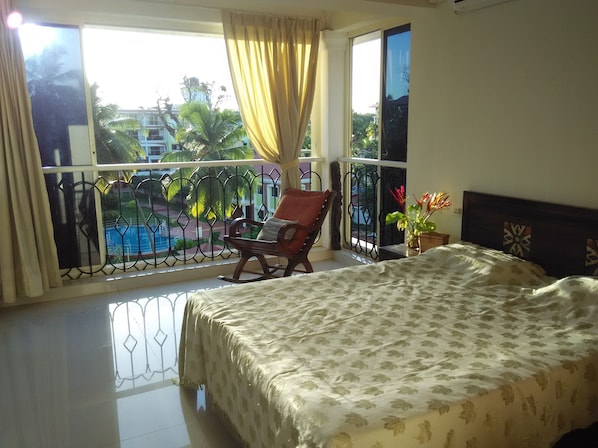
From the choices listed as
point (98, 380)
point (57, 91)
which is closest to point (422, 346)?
point (98, 380)

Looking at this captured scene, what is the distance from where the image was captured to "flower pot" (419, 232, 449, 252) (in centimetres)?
353

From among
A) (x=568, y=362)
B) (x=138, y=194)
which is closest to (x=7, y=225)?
(x=138, y=194)

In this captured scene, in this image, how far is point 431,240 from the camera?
355 cm

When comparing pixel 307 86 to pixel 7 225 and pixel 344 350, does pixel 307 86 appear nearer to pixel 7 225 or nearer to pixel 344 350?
pixel 7 225

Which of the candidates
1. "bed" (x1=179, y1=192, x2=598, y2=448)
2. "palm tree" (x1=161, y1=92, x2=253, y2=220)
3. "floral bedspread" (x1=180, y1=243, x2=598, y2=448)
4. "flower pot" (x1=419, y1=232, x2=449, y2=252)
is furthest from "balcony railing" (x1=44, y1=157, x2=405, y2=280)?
"floral bedspread" (x1=180, y1=243, x2=598, y2=448)

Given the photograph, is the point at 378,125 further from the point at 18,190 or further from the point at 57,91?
the point at 18,190

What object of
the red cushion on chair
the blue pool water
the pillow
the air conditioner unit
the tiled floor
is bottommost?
the tiled floor

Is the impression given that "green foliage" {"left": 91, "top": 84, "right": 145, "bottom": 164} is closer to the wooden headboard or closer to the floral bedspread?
the floral bedspread

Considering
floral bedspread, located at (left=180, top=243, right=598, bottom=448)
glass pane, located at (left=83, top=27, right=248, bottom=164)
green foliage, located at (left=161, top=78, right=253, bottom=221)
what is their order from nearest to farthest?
floral bedspread, located at (left=180, top=243, right=598, bottom=448)
glass pane, located at (left=83, top=27, right=248, bottom=164)
green foliage, located at (left=161, top=78, right=253, bottom=221)

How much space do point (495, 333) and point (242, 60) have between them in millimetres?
3324

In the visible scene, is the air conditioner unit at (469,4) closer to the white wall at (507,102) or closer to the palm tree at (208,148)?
the white wall at (507,102)

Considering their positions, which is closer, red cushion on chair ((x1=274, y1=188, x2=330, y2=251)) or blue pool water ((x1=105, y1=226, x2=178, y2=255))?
red cushion on chair ((x1=274, y1=188, x2=330, y2=251))

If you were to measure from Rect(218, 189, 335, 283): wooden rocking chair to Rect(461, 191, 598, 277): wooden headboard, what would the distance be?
1222 mm

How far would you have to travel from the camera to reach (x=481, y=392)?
5.24ft
